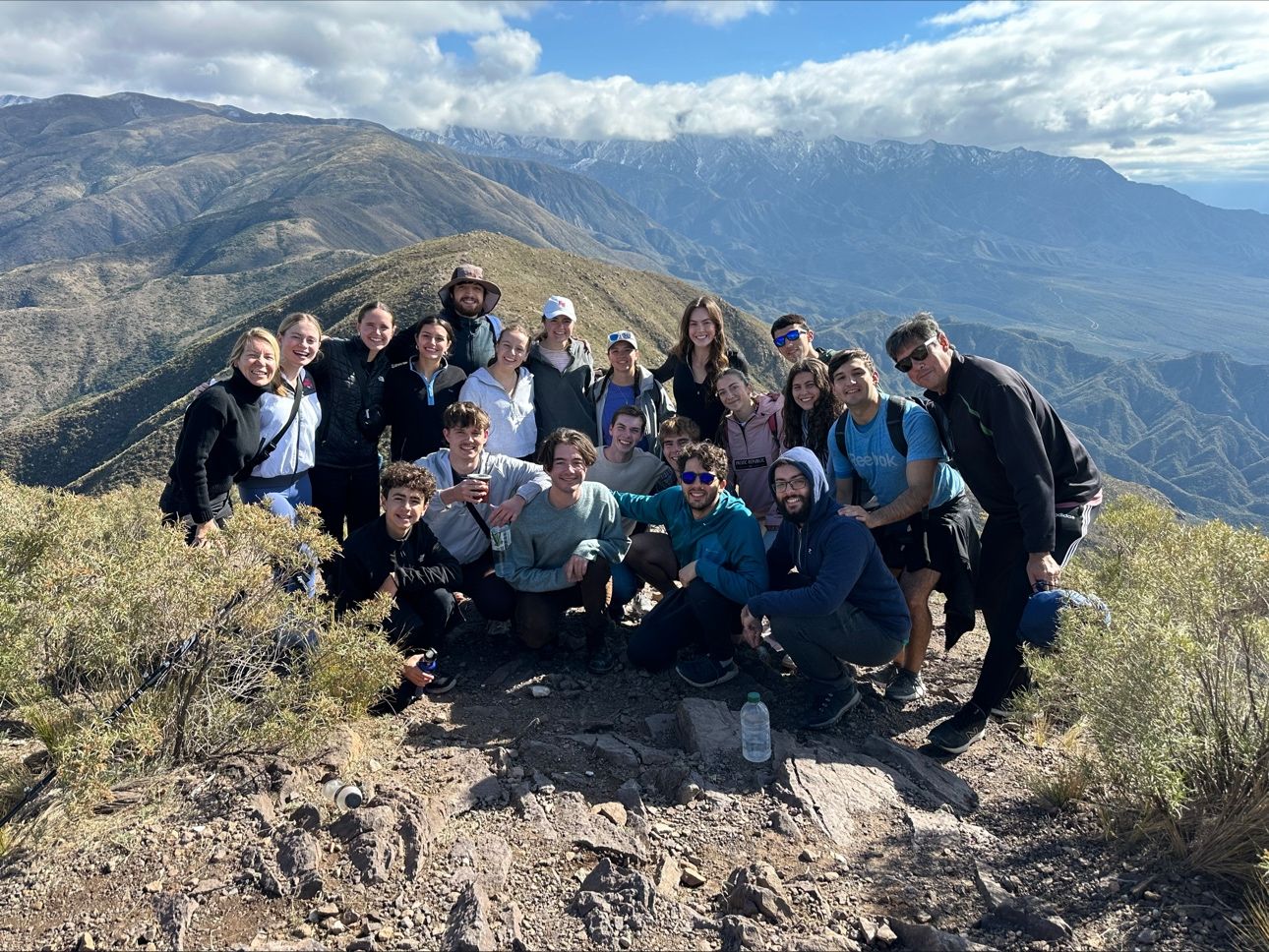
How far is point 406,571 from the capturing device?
18.7 feet

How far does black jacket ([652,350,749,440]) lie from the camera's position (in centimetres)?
762

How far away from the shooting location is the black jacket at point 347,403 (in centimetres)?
682

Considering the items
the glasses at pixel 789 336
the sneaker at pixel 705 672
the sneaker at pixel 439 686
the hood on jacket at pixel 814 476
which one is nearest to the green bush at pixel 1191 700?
the hood on jacket at pixel 814 476

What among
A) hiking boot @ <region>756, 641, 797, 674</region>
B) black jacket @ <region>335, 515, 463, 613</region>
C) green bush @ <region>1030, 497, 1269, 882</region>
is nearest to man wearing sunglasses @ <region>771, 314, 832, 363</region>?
hiking boot @ <region>756, 641, 797, 674</region>

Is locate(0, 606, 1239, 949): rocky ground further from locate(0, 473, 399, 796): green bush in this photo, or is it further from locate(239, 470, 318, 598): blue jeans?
locate(239, 470, 318, 598): blue jeans

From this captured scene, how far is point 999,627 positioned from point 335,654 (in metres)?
4.61

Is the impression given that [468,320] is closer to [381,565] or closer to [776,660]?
[381,565]

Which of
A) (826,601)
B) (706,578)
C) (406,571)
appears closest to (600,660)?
(706,578)

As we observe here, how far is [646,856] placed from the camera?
405cm

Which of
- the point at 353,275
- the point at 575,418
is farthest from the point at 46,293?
the point at 575,418

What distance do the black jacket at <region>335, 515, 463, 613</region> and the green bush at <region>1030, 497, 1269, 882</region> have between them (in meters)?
4.50

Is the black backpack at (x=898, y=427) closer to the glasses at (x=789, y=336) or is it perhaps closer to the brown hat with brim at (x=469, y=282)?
the glasses at (x=789, y=336)

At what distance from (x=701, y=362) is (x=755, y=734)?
156 inches

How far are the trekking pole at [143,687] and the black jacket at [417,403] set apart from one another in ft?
10.4
